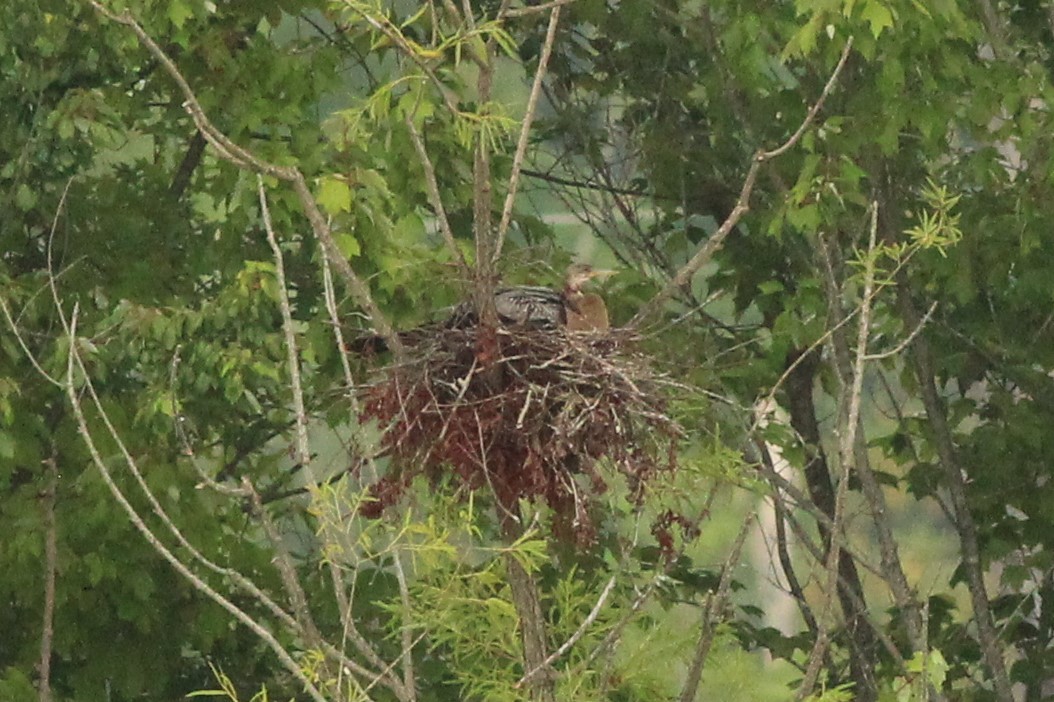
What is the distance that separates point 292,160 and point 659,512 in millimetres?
2361

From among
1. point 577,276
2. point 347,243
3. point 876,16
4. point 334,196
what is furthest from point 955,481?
point 334,196

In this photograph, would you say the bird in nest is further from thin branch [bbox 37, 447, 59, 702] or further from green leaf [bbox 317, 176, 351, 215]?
thin branch [bbox 37, 447, 59, 702]

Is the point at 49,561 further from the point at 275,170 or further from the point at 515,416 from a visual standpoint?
the point at 275,170

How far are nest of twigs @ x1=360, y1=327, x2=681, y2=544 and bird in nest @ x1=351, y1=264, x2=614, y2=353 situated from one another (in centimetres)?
11

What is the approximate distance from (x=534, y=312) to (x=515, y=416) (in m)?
0.62

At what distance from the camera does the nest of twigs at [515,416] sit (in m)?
3.69

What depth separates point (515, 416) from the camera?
3.72 meters

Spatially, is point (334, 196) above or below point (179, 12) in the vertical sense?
below

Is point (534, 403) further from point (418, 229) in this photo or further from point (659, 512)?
point (418, 229)

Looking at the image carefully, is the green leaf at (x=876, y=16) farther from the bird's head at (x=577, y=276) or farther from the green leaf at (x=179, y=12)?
the green leaf at (x=179, y=12)

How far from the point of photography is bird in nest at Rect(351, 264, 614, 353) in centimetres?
403

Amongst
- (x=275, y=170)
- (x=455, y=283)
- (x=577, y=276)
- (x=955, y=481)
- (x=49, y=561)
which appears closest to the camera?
(x=275, y=170)

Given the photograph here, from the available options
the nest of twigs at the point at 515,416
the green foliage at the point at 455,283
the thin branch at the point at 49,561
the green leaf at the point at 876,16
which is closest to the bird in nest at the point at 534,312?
the nest of twigs at the point at 515,416

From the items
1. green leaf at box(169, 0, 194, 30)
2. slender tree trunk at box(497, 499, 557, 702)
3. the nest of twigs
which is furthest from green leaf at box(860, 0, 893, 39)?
green leaf at box(169, 0, 194, 30)
